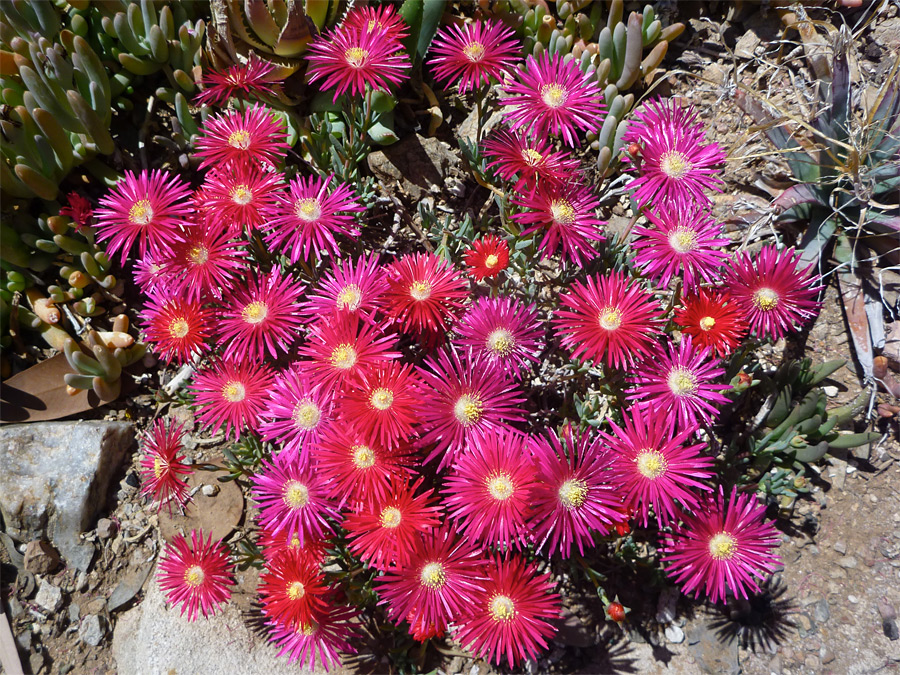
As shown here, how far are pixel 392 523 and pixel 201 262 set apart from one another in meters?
0.75

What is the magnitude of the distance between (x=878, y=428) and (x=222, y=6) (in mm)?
2214

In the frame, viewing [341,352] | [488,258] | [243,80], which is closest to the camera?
[341,352]

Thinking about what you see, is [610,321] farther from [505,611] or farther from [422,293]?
[505,611]

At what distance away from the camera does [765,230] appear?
1817 millimetres

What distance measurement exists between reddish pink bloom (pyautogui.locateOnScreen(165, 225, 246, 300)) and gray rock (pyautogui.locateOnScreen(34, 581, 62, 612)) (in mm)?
981

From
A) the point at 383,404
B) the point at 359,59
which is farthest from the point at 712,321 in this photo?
the point at 359,59

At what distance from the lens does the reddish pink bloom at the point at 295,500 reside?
126 centimetres

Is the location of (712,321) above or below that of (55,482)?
above

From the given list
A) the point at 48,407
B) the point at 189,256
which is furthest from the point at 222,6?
the point at 48,407

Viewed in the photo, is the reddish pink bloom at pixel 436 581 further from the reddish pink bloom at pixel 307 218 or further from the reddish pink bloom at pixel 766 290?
the reddish pink bloom at pixel 766 290

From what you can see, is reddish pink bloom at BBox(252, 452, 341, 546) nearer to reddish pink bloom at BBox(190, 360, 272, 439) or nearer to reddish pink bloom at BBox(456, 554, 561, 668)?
reddish pink bloom at BBox(190, 360, 272, 439)

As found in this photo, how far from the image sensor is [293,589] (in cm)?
122

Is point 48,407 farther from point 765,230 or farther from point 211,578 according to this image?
point 765,230

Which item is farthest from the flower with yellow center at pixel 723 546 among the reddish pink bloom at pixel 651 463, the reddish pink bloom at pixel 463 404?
the reddish pink bloom at pixel 463 404
